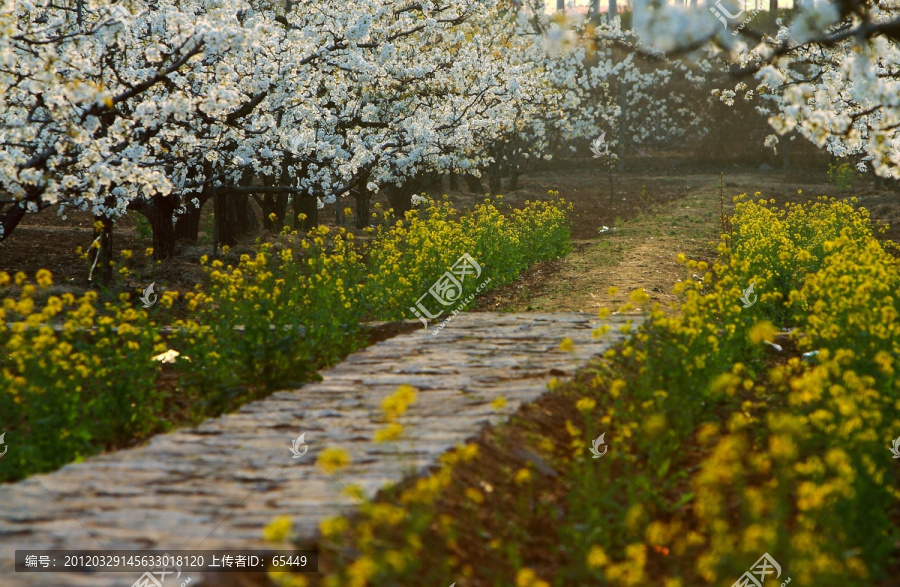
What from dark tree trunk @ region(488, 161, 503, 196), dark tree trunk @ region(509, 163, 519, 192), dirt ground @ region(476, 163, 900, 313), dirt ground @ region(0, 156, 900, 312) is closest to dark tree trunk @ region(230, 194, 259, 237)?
dirt ground @ region(0, 156, 900, 312)

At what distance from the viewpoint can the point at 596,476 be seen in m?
4.70

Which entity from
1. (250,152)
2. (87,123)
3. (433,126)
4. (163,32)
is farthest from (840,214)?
(87,123)

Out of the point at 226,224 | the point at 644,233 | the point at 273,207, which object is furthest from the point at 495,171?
the point at 226,224

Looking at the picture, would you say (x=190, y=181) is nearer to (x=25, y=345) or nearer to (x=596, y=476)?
(x=25, y=345)

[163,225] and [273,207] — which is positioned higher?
[273,207]

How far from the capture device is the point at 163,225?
1312 centimetres

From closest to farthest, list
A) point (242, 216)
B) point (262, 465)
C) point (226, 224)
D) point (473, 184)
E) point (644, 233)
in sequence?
point (262, 465) < point (226, 224) < point (242, 216) < point (644, 233) < point (473, 184)

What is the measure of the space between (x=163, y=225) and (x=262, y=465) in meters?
9.60

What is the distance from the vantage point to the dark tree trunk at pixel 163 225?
12906mm

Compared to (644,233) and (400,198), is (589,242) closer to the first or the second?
(644,233)

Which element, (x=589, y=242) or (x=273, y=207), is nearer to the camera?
(x=273, y=207)

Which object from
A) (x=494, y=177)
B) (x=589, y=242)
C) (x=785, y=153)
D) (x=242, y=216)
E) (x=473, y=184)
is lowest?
(x=589, y=242)

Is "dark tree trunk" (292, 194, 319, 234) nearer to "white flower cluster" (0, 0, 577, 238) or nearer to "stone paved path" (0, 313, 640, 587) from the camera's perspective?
"white flower cluster" (0, 0, 577, 238)

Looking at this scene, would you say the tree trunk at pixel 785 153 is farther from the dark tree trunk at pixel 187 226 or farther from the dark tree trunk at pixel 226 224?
the dark tree trunk at pixel 187 226
